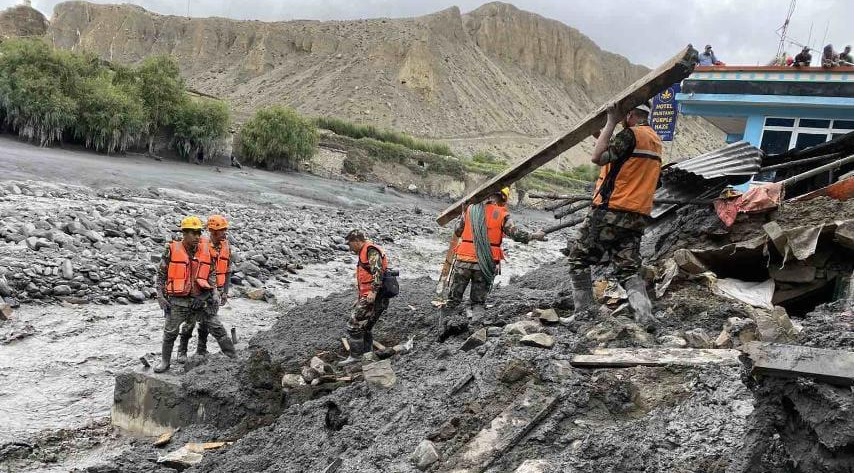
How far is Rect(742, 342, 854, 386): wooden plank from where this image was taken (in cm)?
222

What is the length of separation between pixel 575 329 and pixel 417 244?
15.6 m

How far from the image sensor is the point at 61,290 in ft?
31.7

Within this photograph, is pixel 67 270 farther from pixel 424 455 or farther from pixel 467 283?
pixel 424 455

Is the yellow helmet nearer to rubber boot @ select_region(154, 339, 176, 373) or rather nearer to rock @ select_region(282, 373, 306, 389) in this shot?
rubber boot @ select_region(154, 339, 176, 373)

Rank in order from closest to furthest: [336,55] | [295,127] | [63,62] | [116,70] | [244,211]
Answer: [244,211] < [63,62] < [116,70] < [295,127] < [336,55]

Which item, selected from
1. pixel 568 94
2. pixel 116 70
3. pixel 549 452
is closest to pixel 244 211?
pixel 549 452

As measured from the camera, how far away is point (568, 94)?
101m

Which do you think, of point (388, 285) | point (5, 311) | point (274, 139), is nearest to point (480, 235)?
point (388, 285)

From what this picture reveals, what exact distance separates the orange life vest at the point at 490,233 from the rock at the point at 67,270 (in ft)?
24.1

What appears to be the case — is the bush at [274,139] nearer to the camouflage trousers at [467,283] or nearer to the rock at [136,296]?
the rock at [136,296]

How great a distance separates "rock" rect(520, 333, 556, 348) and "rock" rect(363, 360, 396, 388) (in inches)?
41.5

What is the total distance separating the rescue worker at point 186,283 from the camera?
20.5ft

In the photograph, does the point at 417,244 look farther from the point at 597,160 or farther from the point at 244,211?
the point at 597,160

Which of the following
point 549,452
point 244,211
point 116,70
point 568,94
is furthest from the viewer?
point 568,94
